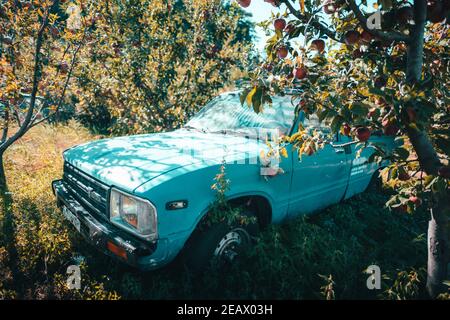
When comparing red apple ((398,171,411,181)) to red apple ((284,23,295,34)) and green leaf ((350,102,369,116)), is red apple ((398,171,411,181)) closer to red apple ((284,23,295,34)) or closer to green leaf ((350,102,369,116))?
green leaf ((350,102,369,116))

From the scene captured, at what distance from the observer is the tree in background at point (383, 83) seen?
1.65 metres

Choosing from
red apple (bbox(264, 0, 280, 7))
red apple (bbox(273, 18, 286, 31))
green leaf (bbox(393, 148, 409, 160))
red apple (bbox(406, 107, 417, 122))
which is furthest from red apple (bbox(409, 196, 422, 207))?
red apple (bbox(264, 0, 280, 7))

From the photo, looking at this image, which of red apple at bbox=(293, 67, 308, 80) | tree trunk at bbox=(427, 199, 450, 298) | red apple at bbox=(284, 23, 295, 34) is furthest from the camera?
tree trunk at bbox=(427, 199, 450, 298)

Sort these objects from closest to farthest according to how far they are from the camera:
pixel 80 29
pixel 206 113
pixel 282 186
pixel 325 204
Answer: pixel 282 186 < pixel 325 204 < pixel 206 113 < pixel 80 29

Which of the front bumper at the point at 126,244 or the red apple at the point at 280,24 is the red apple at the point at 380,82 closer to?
the red apple at the point at 280,24

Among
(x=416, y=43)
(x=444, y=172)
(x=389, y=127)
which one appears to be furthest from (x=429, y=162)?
(x=416, y=43)

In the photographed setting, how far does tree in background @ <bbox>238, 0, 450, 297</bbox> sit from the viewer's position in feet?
5.42

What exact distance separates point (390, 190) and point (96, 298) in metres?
4.64

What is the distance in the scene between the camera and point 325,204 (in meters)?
3.40

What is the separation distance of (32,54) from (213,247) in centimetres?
380

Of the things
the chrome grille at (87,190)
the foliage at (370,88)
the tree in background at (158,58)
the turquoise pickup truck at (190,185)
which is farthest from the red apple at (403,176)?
the tree in background at (158,58)

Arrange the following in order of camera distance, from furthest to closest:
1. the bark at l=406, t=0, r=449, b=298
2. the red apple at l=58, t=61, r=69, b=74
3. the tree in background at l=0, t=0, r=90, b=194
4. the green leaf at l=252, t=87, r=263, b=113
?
the red apple at l=58, t=61, r=69, b=74 < the tree in background at l=0, t=0, r=90, b=194 < the bark at l=406, t=0, r=449, b=298 < the green leaf at l=252, t=87, r=263, b=113
